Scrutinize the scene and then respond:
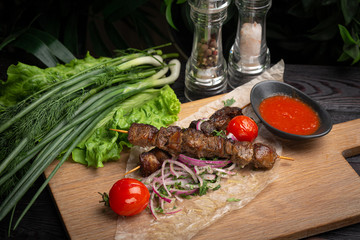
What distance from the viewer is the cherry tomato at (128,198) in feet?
10.7

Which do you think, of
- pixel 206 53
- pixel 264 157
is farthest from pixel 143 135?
pixel 206 53

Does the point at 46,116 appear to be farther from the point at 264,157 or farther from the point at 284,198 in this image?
the point at 284,198

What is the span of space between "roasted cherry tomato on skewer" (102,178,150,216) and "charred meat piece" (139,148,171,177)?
0.32m

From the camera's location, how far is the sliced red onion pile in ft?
11.5

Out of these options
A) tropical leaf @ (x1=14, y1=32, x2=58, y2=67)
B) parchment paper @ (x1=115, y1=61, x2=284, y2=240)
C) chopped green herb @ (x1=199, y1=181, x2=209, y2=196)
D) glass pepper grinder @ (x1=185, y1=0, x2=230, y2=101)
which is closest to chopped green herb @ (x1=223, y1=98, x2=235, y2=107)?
glass pepper grinder @ (x1=185, y1=0, x2=230, y2=101)

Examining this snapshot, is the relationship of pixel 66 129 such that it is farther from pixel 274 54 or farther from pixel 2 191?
pixel 274 54

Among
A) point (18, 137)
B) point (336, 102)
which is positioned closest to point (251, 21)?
point (336, 102)

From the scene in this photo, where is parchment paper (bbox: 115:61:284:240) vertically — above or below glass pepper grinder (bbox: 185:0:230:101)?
below

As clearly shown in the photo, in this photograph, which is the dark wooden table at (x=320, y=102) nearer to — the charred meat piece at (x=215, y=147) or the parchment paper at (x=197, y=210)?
the parchment paper at (x=197, y=210)

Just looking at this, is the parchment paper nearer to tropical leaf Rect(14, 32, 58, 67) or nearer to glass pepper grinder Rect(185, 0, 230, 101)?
glass pepper grinder Rect(185, 0, 230, 101)

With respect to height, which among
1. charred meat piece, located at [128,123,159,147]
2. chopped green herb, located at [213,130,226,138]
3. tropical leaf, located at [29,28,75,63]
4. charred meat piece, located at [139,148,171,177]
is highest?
tropical leaf, located at [29,28,75,63]

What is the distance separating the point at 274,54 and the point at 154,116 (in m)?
2.40

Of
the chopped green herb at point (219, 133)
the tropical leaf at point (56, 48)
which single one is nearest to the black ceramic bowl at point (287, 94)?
the chopped green herb at point (219, 133)

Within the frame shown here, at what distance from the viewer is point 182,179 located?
144 inches
